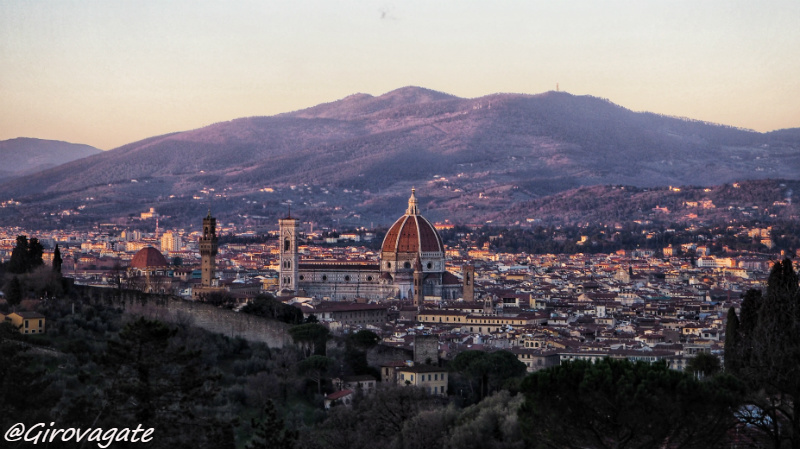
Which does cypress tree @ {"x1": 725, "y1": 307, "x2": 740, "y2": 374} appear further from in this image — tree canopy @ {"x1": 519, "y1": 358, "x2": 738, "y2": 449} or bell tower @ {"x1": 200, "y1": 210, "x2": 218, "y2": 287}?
bell tower @ {"x1": 200, "y1": 210, "x2": 218, "y2": 287}

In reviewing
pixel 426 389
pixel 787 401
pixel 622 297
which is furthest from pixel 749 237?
pixel 787 401

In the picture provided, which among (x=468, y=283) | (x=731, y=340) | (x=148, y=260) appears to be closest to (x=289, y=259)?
(x=148, y=260)

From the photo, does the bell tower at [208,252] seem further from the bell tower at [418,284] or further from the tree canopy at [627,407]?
the tree canopy at [627,407]

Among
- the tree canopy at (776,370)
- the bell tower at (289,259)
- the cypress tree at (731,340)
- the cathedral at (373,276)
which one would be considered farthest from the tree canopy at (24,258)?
the bell tower at (289,259)

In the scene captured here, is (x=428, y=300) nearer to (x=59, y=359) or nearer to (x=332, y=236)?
(x=59, y=359)

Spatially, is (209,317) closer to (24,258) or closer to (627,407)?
(24,258)
